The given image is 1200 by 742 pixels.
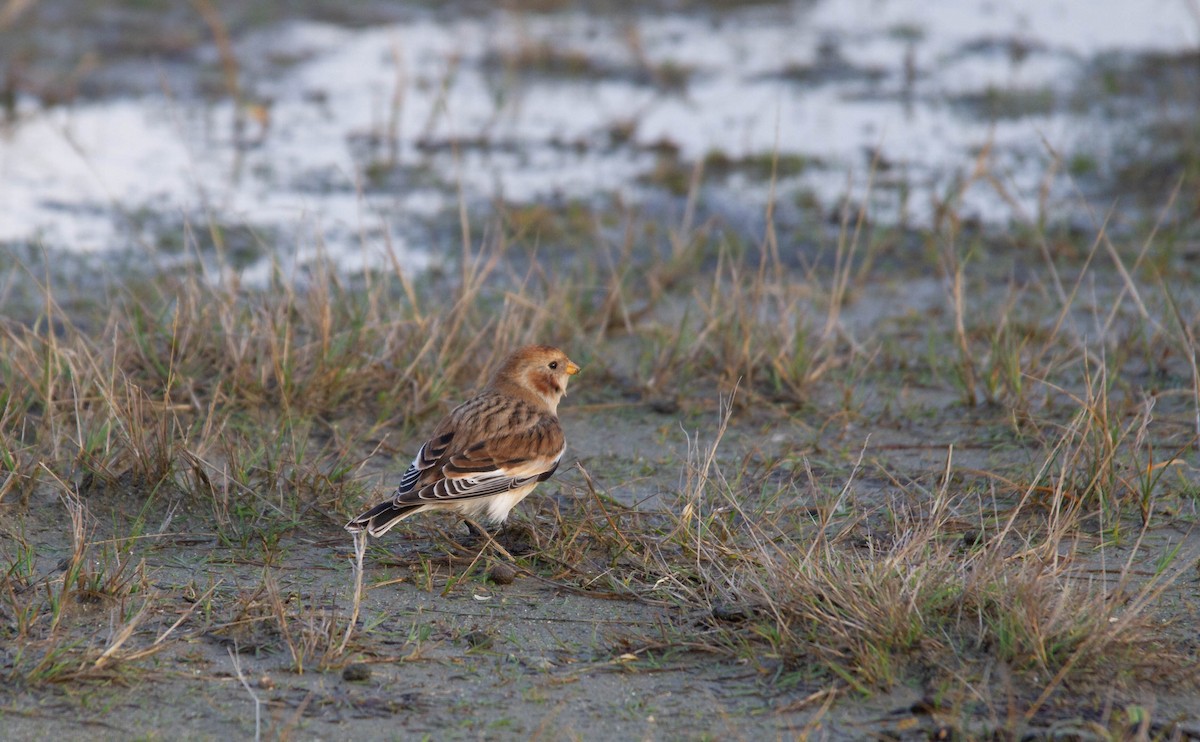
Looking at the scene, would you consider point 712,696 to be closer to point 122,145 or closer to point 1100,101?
point 122,145

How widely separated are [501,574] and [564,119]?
23.6 ft

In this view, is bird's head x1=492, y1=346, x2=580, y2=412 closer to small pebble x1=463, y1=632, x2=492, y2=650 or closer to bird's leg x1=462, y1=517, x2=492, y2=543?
bird's leg x1=462, y1=517, x2=492, y2=543

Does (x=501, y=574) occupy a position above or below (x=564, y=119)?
below

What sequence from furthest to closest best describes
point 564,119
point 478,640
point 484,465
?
point 564,119 < point 484,465 < point 478,640

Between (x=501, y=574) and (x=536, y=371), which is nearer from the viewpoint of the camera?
(x=501, y=574)

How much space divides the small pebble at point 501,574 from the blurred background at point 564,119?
220 cm

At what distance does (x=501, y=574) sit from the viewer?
13.5 feet

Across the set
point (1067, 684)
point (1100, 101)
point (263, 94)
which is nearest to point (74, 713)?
point (1067, 684)

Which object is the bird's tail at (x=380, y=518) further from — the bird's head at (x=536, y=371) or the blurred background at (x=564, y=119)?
the blurred background at (x=564, y=119)

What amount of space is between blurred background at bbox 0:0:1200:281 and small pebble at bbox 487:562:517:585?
Result: 2.20m

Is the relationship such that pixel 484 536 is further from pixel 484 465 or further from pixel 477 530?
pixel 484 465

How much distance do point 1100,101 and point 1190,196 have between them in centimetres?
292

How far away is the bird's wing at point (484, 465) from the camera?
419 centimetres

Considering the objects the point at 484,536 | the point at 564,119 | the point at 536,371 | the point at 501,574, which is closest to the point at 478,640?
the point at 501,574
